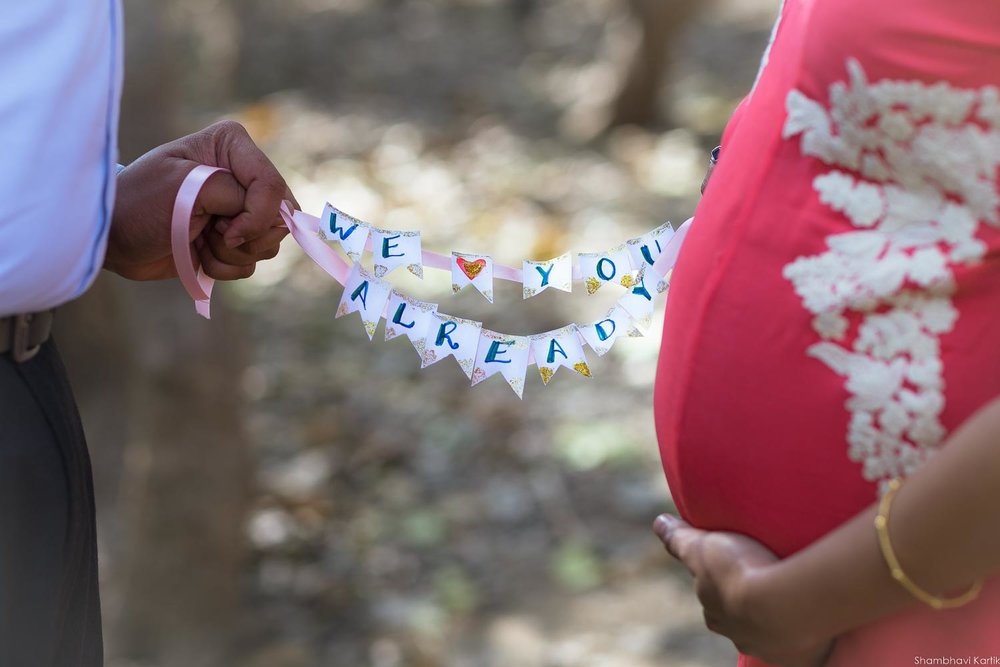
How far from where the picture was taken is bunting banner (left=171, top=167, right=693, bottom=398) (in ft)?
4.34

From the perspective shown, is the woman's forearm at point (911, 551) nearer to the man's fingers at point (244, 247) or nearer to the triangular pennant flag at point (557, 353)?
the triangular pennant flag at point (557, 353)

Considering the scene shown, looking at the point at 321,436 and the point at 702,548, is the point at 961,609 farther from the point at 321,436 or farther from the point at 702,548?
the point at 321,436

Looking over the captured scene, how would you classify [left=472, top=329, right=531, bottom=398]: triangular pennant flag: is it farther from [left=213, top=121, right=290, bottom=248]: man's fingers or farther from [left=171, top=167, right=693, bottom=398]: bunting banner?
[left=213, top=121, right=290, bottom=248]: man's fingers

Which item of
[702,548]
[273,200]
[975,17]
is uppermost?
[975,17]

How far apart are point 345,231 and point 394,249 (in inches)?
2.4

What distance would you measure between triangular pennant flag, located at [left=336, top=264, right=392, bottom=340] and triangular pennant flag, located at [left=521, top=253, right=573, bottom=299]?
17 centimetres

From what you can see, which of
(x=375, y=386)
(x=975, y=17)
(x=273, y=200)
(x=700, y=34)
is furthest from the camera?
(x=700, y=34)

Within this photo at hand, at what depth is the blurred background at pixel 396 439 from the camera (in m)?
2.62

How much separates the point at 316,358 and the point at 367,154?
173cm

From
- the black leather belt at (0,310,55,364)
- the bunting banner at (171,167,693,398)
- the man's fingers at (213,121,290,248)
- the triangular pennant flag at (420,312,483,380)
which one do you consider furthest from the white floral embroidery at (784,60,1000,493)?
the black leather belt at (0,310,55,364)

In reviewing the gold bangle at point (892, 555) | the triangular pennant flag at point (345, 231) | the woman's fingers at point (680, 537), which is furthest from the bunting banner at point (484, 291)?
the gold bangle at point (892, 555)

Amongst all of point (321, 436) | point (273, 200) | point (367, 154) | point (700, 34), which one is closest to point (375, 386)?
point (321, 436)

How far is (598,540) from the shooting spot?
286 centimetres

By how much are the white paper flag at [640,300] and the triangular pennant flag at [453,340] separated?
181mm
